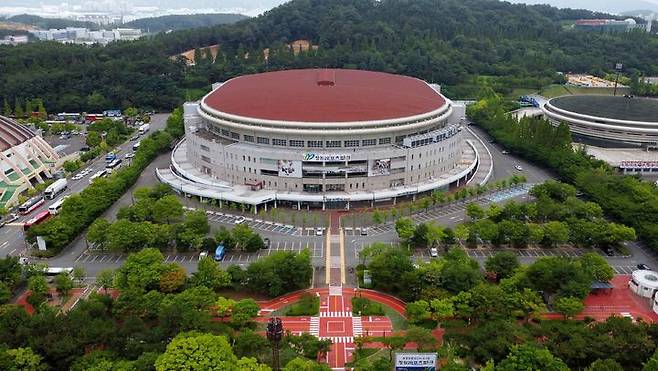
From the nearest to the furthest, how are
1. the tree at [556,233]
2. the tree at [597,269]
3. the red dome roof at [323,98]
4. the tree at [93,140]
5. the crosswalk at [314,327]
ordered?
the crosswalk at [314,327]
the tree at [597,269]
the tree at [556,233]
the red dome roof at [323,98]
the tree at [93,140]

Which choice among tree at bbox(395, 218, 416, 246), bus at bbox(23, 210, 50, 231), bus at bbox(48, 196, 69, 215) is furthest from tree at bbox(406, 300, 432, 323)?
bus at bbox(48, 196, 69, 215)

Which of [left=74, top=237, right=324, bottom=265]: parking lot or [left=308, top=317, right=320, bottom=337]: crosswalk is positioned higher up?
[left=74, top=237, right=324, bottom=265]: parking lot

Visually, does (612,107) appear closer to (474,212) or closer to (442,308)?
(474,212)

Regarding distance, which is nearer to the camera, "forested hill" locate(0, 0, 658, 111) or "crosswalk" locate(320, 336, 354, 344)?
"crosswalk" locate(320, 336, 354, 344)

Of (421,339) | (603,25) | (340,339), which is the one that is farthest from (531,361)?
(603,25)

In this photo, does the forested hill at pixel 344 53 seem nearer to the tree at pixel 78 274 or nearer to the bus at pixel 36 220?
the bus at pixel 36 220

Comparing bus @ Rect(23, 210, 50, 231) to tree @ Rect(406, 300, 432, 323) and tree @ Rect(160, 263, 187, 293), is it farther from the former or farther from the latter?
tree @ Rect(406, 300, 432, 323)

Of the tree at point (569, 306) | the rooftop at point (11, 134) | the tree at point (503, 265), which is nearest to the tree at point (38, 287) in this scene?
the rooftop at point (11, 134)
